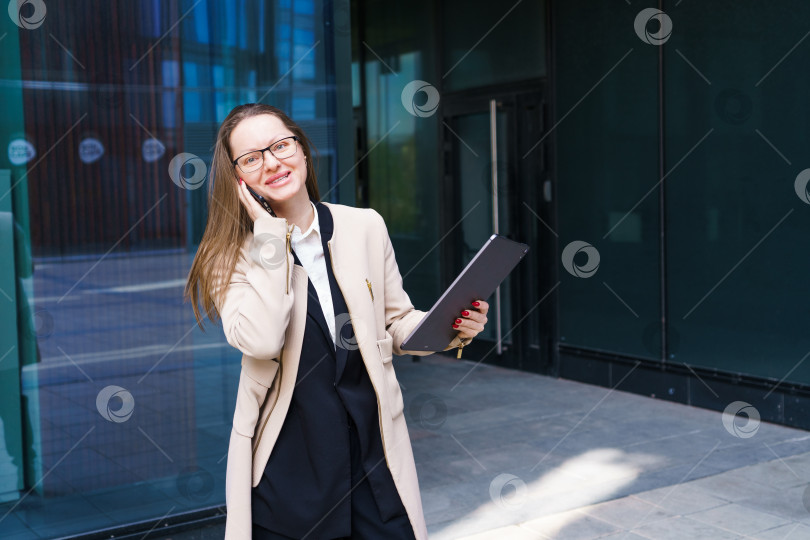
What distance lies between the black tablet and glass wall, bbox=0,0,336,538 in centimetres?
244

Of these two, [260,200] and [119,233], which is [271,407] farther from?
[119,233]

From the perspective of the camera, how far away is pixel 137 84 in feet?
14.0

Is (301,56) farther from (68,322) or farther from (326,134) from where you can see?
(68,322)

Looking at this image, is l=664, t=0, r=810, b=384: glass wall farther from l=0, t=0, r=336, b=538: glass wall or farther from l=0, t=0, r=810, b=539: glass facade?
l=0, t=0, r=336, b=538: glass wall

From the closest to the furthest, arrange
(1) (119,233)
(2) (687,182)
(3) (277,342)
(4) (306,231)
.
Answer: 1. (3) (277,342)
2. (4) (306,231)
3. (1) (119,233)
4. (2) (687,182)

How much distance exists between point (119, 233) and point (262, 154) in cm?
236

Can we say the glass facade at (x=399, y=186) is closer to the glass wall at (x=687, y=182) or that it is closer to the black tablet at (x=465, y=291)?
the glass wall at (x=687, y=182)

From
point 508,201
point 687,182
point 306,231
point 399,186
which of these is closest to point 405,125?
point 399,186

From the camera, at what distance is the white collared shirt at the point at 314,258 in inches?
84.4

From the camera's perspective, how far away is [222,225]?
2.12 metres

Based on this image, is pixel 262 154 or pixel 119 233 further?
pixel 119 233

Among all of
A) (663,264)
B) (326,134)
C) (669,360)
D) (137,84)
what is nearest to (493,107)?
(663,264)

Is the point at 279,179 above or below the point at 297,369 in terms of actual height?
above

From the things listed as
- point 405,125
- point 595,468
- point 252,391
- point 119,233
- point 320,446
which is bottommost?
point 595,468
